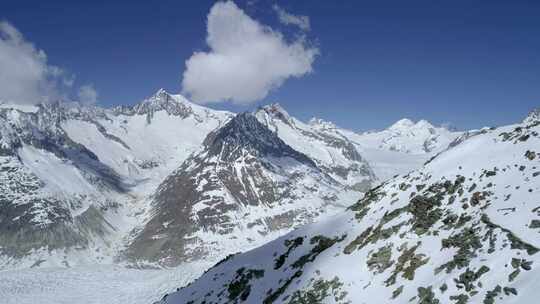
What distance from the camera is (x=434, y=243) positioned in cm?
3017

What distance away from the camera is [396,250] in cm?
3253

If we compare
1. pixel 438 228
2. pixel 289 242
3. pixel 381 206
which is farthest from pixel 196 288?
pixel 438 228

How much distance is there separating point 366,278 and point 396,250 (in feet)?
9.14

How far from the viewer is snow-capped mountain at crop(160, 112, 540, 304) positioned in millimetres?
24281

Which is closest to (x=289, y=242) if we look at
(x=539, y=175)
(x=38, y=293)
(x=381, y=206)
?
(x=381, y=206)

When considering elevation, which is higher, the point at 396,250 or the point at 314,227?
the point at 314,227

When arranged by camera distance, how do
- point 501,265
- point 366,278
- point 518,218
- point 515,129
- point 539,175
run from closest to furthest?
point 501,265 < point 518,218 < point 539,175 < point 366,278 < point 515,129

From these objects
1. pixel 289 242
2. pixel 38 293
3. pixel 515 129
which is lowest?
pixel 515 129

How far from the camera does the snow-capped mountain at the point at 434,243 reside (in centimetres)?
2428

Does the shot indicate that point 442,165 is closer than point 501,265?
No

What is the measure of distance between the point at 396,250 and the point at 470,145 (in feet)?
45.3

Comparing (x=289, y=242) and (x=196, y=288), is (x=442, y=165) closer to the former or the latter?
(x=289, y=242)

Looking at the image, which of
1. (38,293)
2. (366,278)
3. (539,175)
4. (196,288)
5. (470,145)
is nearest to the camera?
(539,175)

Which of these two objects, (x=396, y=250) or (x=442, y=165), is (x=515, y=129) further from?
(x=396, y=250)
